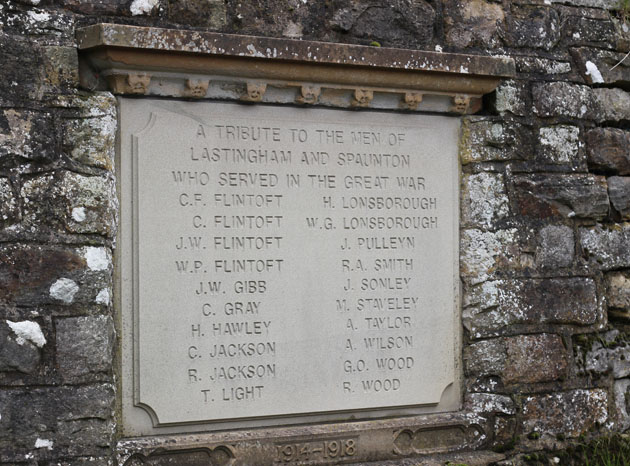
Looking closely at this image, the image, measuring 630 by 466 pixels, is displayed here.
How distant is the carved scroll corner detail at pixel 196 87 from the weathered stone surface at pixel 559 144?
5.69 ft

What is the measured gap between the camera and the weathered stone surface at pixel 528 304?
410cm

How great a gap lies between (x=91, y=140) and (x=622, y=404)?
2989 mm

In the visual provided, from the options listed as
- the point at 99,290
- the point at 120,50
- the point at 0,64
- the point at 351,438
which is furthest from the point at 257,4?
the point at 351,438

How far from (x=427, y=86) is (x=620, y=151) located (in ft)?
3.94

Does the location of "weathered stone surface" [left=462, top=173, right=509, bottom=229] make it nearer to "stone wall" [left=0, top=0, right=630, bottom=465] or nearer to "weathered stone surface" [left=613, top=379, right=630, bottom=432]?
"stone wall" [left=0, top=0, right=630, bottom=465]

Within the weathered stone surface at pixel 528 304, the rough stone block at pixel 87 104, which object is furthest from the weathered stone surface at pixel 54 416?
the weathered stone surface at pixel 528 304

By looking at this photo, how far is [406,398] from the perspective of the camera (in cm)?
397

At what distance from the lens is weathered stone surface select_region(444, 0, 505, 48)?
4105 mm

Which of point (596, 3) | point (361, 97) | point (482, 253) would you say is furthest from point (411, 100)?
point (596, 3)

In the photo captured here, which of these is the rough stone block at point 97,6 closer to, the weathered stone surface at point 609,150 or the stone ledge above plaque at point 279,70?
the stone ledge above plaque at point 279,70

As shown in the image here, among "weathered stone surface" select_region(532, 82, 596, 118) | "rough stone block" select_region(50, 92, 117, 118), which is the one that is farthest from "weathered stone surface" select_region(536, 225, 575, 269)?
"rough stone block" select_region(50, 92, 117, 118)

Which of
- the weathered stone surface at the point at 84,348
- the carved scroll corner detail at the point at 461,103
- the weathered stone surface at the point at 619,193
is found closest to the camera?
the weathered stone surface at the point at 84,348

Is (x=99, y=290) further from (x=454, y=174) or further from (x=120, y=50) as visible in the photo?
(x=454, y=174)

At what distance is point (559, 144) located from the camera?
4281 mm
